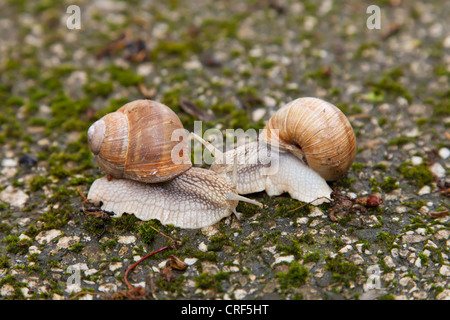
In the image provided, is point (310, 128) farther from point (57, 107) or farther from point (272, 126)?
point (57, 107)

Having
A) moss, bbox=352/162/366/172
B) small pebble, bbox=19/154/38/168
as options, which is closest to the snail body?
small pebble, bbox=19/154/38/168

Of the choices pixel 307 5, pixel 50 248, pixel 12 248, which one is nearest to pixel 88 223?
pixel 50 248

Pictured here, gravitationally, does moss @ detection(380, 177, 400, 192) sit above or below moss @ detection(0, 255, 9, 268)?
above

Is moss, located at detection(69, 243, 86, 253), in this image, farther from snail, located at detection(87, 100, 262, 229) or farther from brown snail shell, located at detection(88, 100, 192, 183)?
brown snail shell, located at detection(88, 100, 192, 183)

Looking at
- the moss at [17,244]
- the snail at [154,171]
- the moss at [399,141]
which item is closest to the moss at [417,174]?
the moss at [399,141]

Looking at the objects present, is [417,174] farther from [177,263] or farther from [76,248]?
[76,248]
